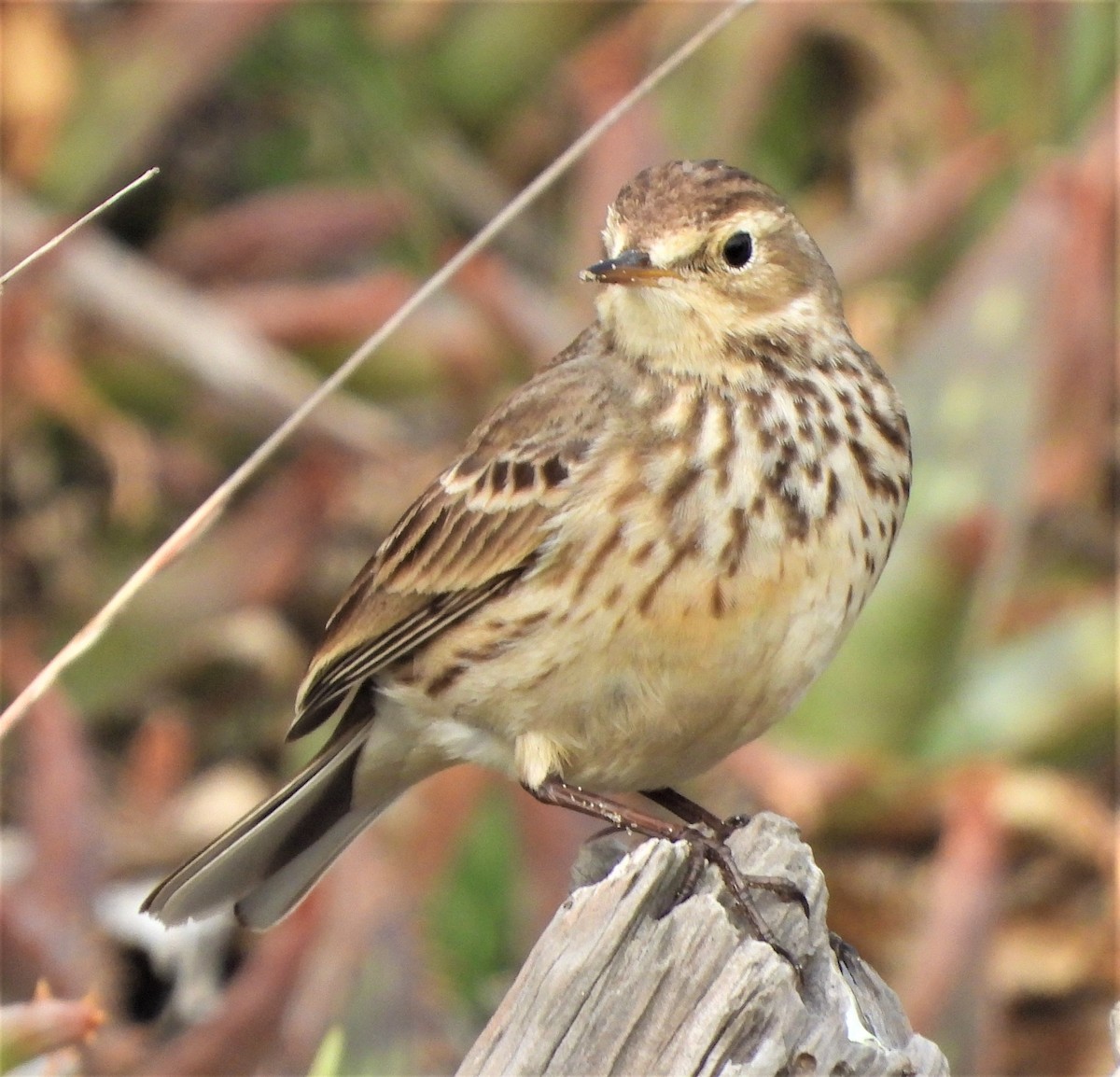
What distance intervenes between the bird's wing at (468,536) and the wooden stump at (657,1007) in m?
1.06

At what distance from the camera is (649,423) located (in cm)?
378

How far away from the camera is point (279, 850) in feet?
13.6

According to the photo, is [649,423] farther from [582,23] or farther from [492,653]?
[582,23]

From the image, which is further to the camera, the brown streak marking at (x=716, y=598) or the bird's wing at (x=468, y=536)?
the bird's wing at (x=468, y=536)

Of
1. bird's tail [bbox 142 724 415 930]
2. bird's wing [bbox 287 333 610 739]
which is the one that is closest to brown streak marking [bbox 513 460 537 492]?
bird's wing [bbox 287 333 610 739]

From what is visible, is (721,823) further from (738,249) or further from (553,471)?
(738,249)

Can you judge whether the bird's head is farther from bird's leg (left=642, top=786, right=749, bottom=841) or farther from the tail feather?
the tail feather

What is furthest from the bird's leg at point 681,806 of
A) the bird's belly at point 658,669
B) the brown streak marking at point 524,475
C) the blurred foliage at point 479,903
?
the blurred foliage at point 479,903

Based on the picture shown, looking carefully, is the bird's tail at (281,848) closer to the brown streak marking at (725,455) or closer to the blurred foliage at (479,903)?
the blurred foliage at (479,903)

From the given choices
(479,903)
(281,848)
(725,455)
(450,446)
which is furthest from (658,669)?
(450,446)

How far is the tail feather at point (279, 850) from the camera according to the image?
155 inches

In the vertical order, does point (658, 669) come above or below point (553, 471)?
below

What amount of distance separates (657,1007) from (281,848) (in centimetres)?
149

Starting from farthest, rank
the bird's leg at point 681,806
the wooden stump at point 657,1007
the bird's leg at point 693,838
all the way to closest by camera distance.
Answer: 1. the bird's leg at point 681,806
2. the bird's leg at point 693,838
3. the wooden stump at point 657,1007
